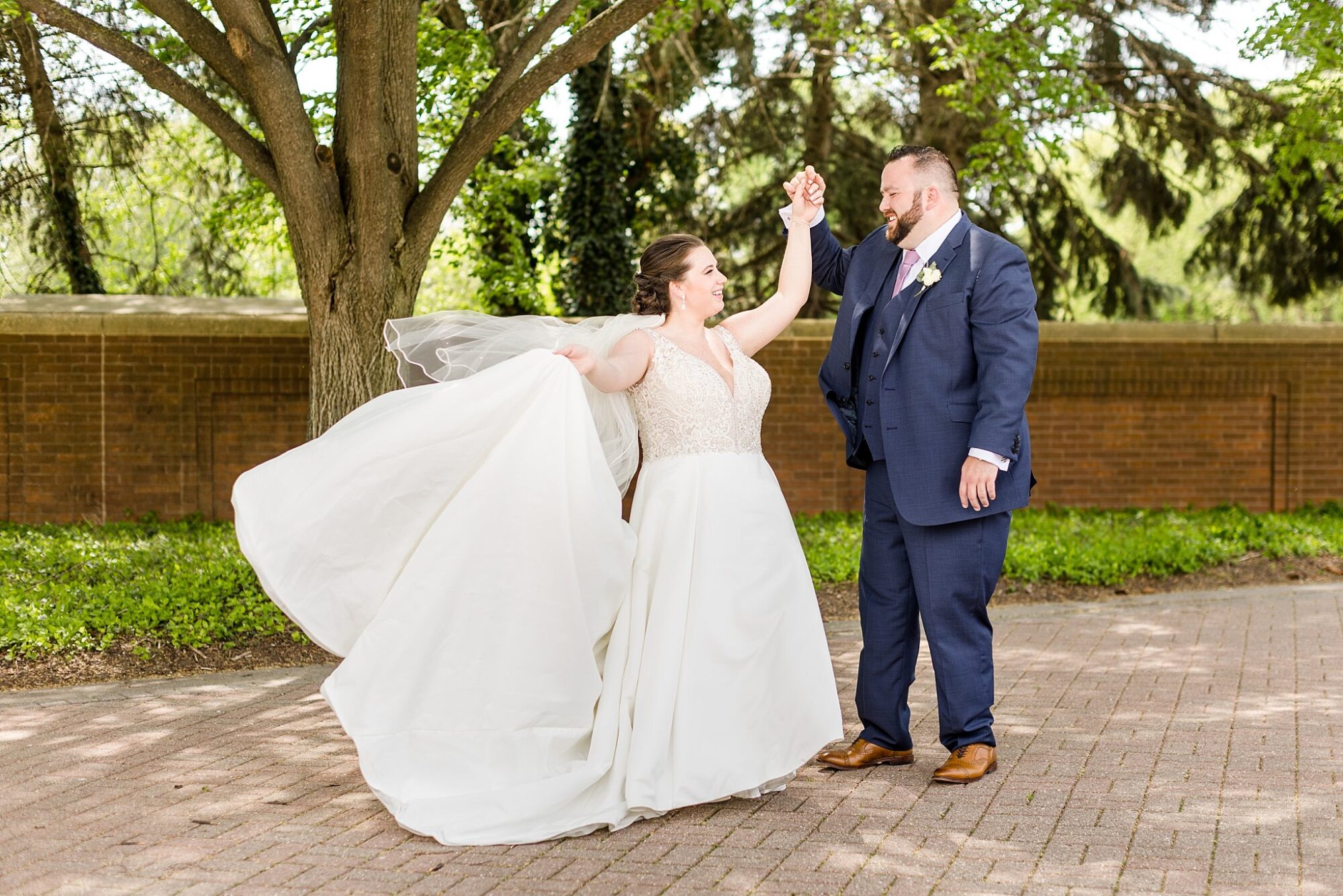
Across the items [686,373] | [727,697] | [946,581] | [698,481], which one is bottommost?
[727,697]

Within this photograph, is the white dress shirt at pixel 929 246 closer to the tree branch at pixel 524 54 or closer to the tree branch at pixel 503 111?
the tree branch at pixel 503 111

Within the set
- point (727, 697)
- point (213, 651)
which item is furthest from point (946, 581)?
point (213, 651)

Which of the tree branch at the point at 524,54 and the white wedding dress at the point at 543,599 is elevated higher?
the tree branch at the point at 524,54

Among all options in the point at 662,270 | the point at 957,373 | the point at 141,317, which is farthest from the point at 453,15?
the point at 957,373

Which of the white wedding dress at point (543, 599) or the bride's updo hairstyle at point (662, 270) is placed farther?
the bride's updo hairstyle at point (662, 270)

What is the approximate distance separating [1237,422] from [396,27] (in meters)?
9.73

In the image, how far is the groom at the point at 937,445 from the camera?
462cm

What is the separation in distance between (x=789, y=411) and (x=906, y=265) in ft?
24.1

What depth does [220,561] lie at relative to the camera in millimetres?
8195

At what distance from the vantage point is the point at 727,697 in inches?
172

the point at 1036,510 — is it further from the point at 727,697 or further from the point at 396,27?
the point at 727,697

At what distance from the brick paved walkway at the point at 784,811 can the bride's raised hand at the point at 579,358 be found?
5.22ft

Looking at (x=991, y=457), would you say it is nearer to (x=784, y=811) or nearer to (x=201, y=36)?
(x=784, y=811)

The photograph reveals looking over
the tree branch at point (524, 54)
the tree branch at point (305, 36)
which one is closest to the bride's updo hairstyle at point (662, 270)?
the tree branch at point (524, 54)
